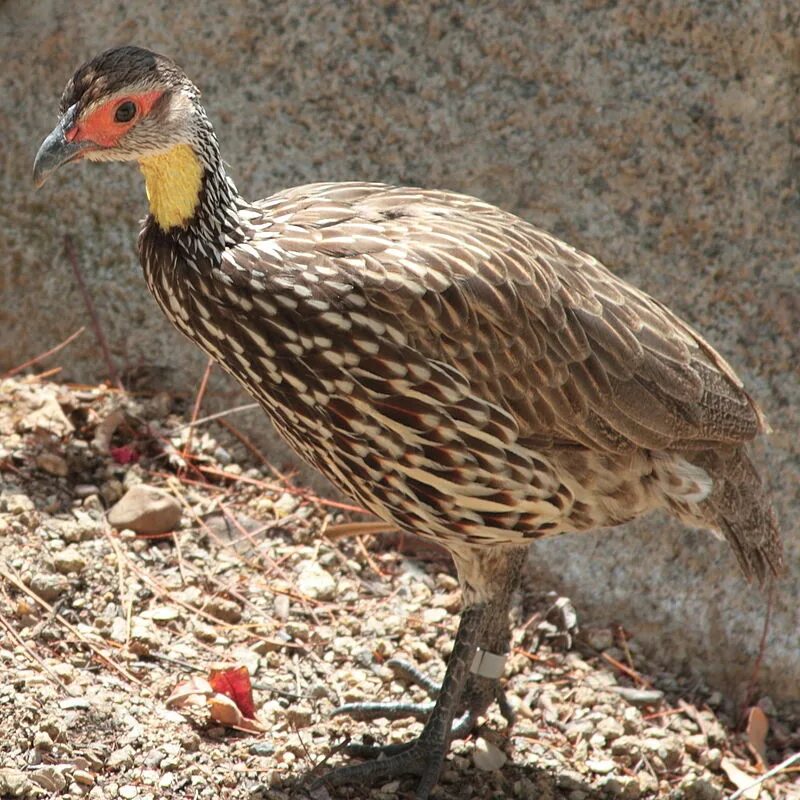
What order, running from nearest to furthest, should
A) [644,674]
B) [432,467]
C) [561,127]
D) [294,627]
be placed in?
[432,467]
[294,627]
[644,674]
[561,127]

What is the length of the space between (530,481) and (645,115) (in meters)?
2.17

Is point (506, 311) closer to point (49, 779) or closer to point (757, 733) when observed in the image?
point (49, 779)

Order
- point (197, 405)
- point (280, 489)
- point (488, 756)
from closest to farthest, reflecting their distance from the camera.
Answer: point (488, 756)
point (280, 489)
point (197, 405)

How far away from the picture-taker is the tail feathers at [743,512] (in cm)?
426

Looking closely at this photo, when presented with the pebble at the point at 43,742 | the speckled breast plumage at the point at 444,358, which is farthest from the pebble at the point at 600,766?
the pebble at the point at 43,742

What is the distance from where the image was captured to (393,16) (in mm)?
5438

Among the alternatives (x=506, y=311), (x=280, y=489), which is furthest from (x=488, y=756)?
(x=506, y=311)

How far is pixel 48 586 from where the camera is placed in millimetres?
4340

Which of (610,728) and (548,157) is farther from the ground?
(548,157)

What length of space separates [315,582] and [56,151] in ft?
6.73

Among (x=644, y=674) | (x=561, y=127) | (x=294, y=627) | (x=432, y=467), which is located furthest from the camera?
(x=561, y=127)

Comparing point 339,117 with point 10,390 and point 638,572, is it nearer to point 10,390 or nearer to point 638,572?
point 10,390

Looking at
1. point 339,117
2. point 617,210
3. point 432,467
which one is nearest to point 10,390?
point 339,117

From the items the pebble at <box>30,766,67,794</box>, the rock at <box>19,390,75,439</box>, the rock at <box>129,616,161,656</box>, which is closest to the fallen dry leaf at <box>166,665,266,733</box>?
the rock at <box>129,616,161,656</box>
